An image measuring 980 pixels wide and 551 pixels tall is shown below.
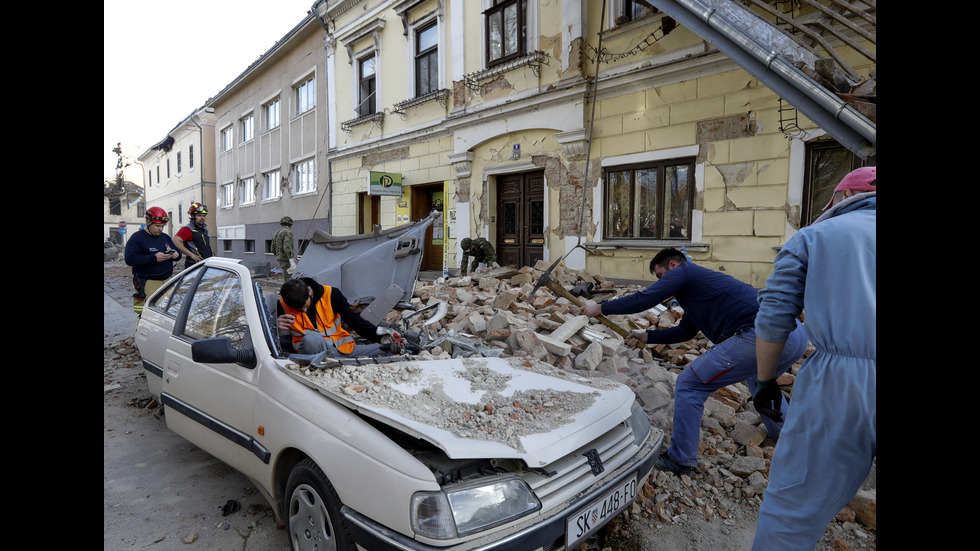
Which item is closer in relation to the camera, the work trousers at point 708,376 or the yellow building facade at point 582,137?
the work trousers at point 708,376

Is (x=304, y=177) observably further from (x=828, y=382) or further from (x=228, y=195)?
(x=828, y=382)

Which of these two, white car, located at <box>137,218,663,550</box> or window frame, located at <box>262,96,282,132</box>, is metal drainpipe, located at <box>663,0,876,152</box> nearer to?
white car, located at <box>137,218,663,550</box>

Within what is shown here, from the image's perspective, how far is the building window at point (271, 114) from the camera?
18.4m

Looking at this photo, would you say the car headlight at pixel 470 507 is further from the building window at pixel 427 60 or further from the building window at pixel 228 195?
the building window at pixel 228 195

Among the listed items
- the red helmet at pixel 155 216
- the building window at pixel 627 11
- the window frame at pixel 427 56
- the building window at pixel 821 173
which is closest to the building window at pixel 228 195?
the window frame at pixel 427 56

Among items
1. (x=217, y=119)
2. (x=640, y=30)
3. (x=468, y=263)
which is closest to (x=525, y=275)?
(x=468, y=263)

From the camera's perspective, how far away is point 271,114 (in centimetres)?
1881

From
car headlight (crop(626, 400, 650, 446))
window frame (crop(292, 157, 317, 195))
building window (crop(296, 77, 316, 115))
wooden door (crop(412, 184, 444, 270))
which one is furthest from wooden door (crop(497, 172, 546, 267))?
building window (crop(296, 77, 316, 115))

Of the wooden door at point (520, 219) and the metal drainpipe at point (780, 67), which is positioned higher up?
the metal drainpipe at point (780, 67)

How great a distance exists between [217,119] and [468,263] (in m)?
21.0

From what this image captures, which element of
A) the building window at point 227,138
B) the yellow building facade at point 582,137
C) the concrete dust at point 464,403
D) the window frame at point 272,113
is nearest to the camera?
the concrete dust at point 464,403

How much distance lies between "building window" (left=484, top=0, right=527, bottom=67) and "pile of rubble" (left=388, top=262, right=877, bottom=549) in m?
5.08

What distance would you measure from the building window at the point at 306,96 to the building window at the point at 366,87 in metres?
3.04
